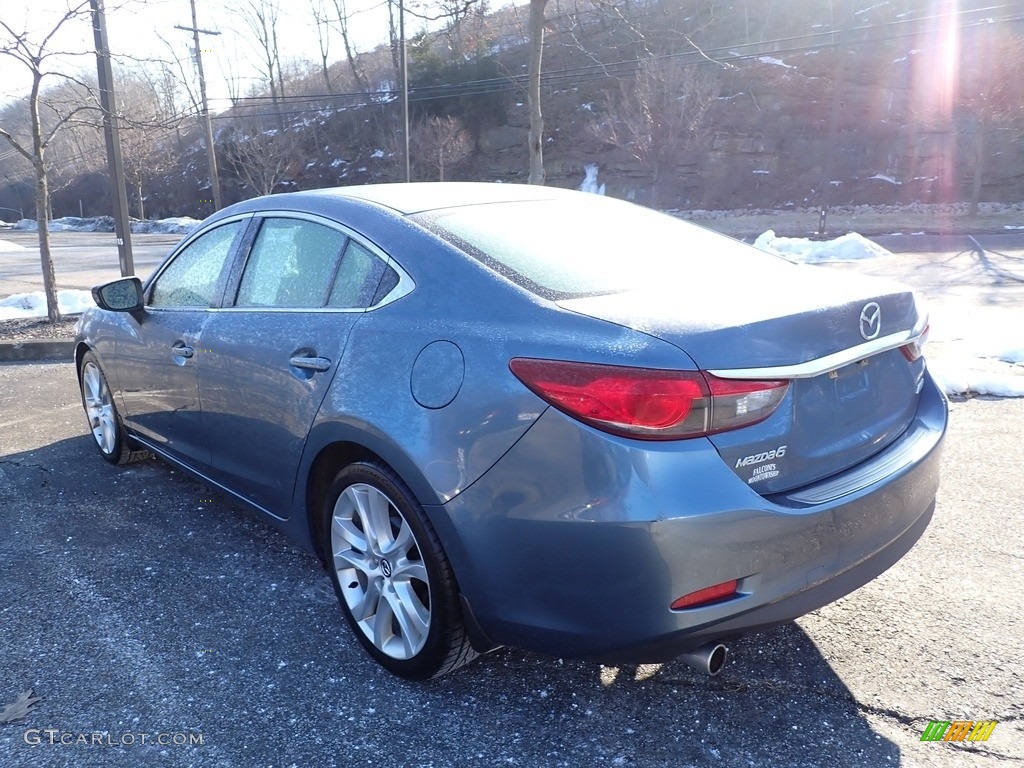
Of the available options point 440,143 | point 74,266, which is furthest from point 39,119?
point 440,143

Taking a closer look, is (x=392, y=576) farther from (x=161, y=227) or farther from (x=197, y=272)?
(x=161, y=227)

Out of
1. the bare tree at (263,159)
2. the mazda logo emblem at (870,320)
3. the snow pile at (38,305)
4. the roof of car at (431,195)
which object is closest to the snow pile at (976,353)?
the mazda logo emblem at (870,320)

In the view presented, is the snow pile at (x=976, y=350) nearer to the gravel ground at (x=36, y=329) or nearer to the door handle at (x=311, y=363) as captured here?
the door handle at (x=311, y=363)

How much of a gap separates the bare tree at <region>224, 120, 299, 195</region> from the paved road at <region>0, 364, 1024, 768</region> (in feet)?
144

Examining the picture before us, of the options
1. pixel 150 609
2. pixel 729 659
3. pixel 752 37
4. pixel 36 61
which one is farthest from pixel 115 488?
pixel 752 37

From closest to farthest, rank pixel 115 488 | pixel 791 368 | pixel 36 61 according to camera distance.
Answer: pixel 791 368 < pixel 115 488 < pixel 36 61

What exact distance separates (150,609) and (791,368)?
8.51ft

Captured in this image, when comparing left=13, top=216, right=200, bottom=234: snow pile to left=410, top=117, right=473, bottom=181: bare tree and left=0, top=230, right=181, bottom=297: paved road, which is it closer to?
left=410, top=117, right=473, bottom=181: bare tree

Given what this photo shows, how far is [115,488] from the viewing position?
4504 mm

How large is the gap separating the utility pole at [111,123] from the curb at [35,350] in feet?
8.93

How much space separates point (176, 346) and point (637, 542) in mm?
2564

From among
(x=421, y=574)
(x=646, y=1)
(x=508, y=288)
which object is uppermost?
(x=646, y=1)

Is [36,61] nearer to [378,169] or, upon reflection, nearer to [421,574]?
[421,574]

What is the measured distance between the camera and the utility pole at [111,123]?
31.5 ft
